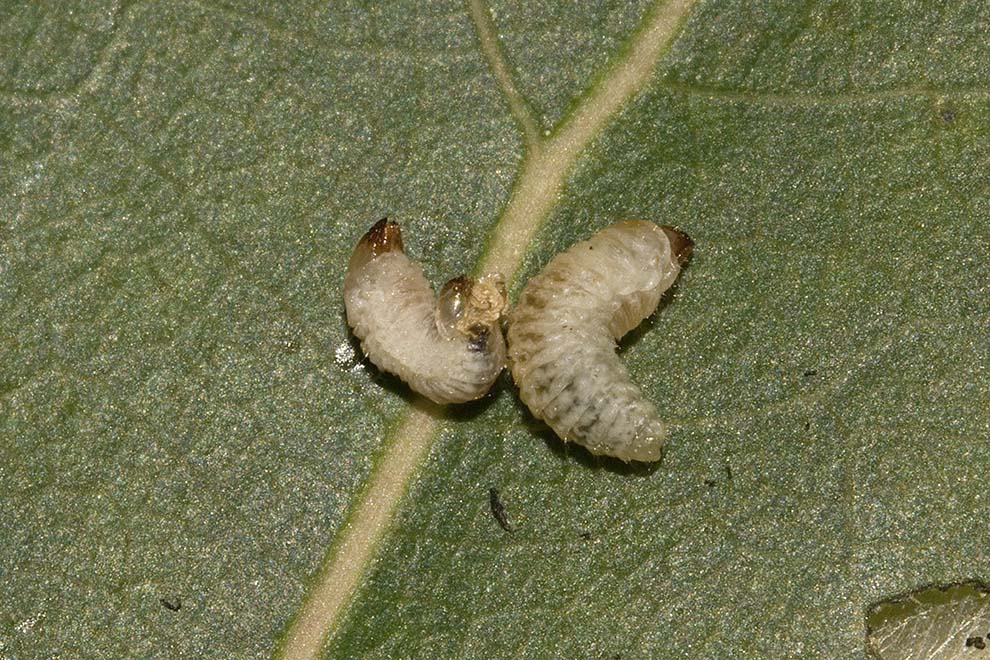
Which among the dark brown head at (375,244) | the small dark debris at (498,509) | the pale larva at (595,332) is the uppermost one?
the dark brown head at (375,244)

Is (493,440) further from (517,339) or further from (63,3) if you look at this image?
(63,3)

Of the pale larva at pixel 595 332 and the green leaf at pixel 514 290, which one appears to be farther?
the green leaf at pixel 514 290

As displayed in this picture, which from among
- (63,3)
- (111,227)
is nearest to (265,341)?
(111,227)

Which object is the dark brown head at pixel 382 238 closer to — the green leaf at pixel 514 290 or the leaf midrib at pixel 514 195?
the green leaf at pixel 514 290

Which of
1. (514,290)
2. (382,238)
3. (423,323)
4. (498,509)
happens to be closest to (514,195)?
(514,290)

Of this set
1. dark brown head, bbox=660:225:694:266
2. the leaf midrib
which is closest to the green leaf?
the leaf midrib

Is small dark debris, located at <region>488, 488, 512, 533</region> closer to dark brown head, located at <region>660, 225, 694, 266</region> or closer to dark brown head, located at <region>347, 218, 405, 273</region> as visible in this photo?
dark brown head, located at <region>347, 218, 405, 273</region>

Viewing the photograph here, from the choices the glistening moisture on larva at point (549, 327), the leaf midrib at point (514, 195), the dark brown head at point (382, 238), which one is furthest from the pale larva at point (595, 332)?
the dark brown head at point (382, 238)
